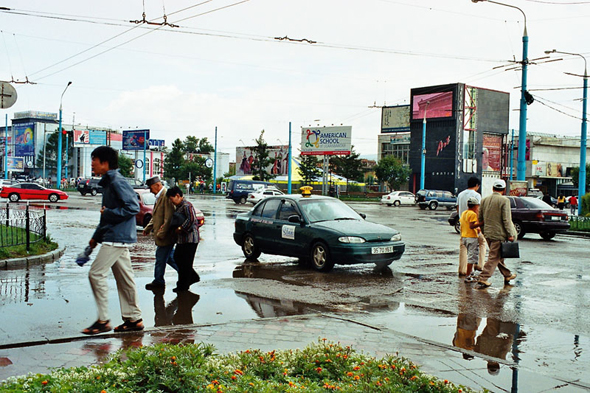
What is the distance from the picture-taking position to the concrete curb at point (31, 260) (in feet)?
36.2

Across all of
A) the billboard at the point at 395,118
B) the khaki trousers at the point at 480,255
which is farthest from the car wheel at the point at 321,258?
the billboard at the point at 395,118

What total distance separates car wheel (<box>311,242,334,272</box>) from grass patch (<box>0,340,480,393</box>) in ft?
21.1

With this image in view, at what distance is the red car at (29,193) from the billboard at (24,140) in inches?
3533

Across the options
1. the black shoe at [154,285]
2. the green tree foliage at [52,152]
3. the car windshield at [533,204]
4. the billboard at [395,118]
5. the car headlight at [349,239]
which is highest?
the billboard at [395,118]

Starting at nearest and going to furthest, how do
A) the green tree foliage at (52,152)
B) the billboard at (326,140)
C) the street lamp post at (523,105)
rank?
the street lamp post at (523,105), the billboard at (326,140), the green tree foliage at (52,152)

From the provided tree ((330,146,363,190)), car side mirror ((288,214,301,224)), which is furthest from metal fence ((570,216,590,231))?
tree ((330,146,363,190))

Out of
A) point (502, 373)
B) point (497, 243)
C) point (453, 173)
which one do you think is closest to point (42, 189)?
point (497, 243)

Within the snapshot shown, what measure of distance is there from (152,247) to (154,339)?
984 cm

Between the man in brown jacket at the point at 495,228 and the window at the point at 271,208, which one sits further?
the window at the point at 271,208

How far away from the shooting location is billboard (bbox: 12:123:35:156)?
122875mm

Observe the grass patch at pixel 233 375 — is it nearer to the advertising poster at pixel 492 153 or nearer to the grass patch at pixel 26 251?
the grass patch at pixel 26 251

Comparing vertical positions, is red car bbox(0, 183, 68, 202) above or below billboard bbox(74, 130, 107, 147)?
below

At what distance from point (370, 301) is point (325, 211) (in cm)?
380

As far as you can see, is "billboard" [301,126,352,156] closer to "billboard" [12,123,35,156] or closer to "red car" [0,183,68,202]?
"red car" [0,183,68,202]
